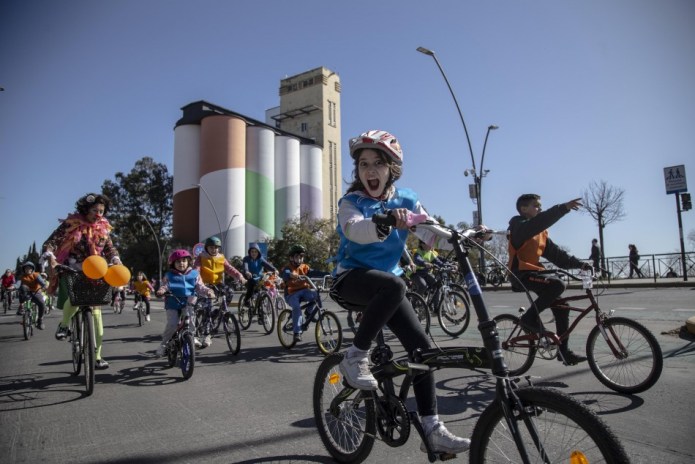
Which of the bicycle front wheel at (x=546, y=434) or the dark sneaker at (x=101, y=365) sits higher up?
the bicycle front wheel at (x=546, y=434)

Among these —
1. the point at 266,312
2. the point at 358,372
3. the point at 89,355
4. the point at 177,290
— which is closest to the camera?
the point at 358,372

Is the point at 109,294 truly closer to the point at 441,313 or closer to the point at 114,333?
the point at 441,313

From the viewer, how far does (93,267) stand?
531 cm

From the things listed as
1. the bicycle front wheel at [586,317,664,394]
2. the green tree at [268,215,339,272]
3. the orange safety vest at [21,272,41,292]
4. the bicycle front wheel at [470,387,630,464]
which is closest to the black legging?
the bicycle front wheel at [470,387,630,464]

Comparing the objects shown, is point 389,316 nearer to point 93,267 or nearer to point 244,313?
point 93,267

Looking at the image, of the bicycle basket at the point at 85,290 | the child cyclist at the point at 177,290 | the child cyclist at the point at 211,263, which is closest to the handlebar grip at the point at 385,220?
the bicycle basket at the point at 85,290

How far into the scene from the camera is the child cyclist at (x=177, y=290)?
6.57 metres

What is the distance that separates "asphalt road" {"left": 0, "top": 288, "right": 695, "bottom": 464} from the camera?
326 cm

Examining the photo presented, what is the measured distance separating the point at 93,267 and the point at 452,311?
6.12 m

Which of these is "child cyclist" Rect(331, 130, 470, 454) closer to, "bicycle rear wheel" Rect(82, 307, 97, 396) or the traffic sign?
"bicycle rear wheel" Rect(82, 307, 97, 396)

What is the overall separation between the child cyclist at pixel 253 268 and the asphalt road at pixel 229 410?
4.05 metres

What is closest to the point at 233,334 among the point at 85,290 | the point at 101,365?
the point at 101,365

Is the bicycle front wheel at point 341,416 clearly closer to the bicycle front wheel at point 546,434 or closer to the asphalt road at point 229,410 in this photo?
the asphalt road at point 229,410

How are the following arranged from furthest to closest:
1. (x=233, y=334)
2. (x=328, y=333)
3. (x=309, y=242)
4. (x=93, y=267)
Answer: (x=309, y=242) < (x=233, y=334) < (x=328, y=333) < (x=93, y=267)
